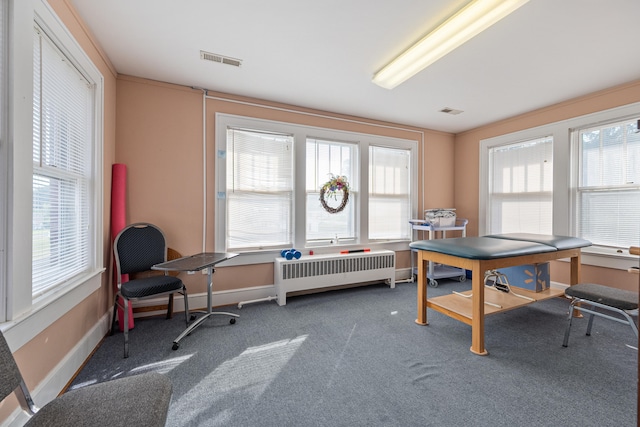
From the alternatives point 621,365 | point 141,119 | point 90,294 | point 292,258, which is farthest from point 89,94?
point 621,365

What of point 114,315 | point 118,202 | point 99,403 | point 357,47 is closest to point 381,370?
point 99,403

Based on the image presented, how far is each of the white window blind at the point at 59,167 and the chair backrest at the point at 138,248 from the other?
0.97 feet

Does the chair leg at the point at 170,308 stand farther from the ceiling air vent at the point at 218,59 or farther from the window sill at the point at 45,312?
the ceiling air vent at the point at 218,59

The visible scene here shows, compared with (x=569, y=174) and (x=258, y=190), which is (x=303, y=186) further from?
(x=569, y=174)

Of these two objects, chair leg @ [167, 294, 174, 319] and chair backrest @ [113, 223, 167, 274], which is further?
chair leg @ [167, 294, 174, 319]

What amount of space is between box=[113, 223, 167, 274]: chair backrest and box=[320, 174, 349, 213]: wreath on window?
2070 millimetres

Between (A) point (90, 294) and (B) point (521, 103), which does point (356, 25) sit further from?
(A) point (90, 294)

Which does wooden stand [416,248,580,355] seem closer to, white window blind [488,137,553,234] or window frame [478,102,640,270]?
window frame [478,102,640,270]

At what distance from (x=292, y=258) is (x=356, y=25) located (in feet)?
8.39

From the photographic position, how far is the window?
10.8ft

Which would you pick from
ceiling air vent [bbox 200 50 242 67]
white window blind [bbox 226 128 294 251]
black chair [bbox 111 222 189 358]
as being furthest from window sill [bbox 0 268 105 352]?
ceiling air vent [bbox 200 50 242 67]

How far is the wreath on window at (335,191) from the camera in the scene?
3793 millimetres

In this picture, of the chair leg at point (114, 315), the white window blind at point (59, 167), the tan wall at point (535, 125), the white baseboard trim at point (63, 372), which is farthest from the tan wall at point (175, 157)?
the tan wall at point (535, 125)

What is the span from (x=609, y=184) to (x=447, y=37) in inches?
112
